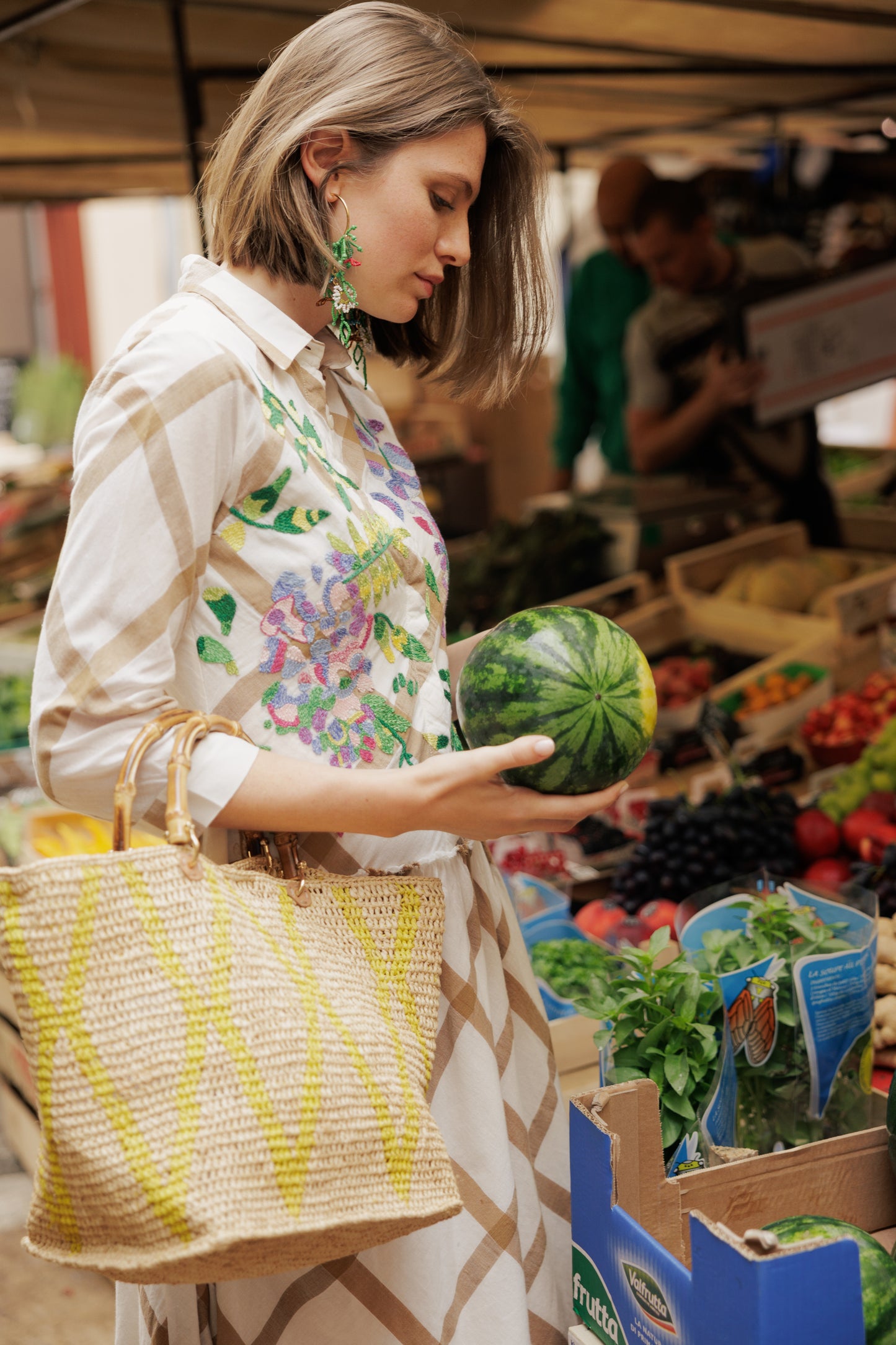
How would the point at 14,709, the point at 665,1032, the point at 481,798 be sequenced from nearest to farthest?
the point at 481,798 < the point at 665,1032 < the point at 14,709

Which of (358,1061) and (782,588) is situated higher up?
(358,1061)

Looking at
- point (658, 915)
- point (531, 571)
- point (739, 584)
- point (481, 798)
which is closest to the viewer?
point (481, 798)

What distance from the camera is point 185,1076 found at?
3.70ft

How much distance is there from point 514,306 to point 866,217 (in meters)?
4.18

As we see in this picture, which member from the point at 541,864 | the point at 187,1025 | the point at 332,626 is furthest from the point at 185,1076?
the point at 541,864

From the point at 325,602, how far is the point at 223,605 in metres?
0.11

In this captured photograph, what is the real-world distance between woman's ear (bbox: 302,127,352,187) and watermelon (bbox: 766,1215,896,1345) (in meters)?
1.27

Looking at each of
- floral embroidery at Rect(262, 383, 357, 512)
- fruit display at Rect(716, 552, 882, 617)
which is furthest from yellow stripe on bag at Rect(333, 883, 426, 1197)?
fruit display at Rect(716, 552, 882, 617)

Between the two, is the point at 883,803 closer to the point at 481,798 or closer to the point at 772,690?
the point at 772,690

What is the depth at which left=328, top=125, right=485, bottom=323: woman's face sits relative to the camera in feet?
4.69

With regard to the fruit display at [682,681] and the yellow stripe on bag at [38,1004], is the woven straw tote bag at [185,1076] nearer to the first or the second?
the yellow stripe on bag at [38,1004]

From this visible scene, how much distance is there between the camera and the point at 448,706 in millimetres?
1621

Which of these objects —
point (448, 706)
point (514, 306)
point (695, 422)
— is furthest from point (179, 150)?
point (448, 706)

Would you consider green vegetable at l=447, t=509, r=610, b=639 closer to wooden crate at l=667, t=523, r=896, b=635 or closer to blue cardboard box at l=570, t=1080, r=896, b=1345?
wooden crate at l=667, t=523, r=896, b=635
